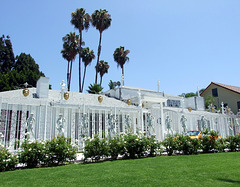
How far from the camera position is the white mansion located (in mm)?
10586

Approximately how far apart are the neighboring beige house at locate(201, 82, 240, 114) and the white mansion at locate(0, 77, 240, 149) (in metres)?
14.7

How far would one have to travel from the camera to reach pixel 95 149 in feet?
28.1

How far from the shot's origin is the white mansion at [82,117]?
417 inches

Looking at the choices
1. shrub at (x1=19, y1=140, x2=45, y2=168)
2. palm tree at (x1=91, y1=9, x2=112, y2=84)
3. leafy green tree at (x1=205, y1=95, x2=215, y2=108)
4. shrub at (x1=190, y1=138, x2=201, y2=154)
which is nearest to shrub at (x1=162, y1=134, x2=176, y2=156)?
shrub at (x1=190, y1=138, x2=201, y2=154)

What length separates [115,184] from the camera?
4887 mm

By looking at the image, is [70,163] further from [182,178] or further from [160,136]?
[160,136]

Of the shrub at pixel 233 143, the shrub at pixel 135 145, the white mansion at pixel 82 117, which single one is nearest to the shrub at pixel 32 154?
the white mansion at pixel 82 117

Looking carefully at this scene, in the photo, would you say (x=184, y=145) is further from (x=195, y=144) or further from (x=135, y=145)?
(x=135, y=145)

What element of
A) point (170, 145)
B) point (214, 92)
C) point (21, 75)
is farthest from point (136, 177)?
point (214, 92)

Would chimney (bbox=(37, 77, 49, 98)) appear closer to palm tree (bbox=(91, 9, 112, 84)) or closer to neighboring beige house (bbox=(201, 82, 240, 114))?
palm tree (bbox=(91, 9, 112, 84))

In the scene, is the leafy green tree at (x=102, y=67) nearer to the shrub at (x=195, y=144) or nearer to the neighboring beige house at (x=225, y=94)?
the neighboring beige house at (x=225, y=94)

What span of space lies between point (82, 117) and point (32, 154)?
4.20 m

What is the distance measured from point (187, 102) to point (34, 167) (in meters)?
24.5

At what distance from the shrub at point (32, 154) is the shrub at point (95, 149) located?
1728 millimetres
